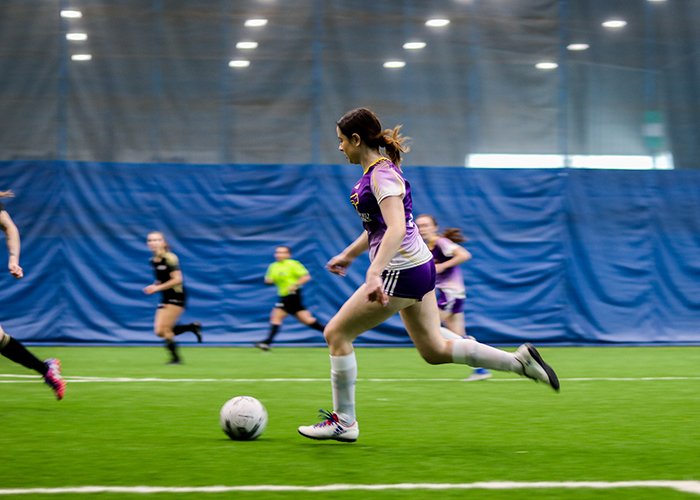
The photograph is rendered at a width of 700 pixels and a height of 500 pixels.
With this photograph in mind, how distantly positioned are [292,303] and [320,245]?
1.80 metres

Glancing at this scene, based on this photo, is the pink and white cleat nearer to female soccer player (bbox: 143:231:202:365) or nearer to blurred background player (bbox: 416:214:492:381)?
blurred background player (bbox: 416:214:492:381)

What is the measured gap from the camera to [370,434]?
5.57 metres

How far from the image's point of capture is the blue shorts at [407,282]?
485 centimetres

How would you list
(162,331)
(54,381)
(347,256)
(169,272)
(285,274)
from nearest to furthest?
(347,256) → (54,381) → (162,331) → (169,272) → (285,274)

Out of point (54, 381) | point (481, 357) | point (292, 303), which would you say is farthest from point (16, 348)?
point (292, 303)

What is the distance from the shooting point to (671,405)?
7.05m

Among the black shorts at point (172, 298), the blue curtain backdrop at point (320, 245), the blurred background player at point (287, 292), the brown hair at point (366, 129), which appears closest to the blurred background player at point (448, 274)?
the blurred background player at point (287, 292)

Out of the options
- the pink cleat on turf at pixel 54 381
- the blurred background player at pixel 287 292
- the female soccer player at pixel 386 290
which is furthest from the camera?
the blurred background player at pixel 287 292

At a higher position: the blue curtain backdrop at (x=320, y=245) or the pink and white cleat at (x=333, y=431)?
the blue curtain backdrop at (x=320, y=245)

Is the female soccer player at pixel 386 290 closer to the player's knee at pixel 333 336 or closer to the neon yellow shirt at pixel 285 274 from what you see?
the player's knee at pixel 333 336

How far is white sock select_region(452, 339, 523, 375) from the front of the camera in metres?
5.11

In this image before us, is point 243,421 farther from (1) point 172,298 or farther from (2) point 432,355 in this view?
(1) point 172,298

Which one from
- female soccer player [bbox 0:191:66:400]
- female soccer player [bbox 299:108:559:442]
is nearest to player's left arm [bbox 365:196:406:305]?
female soccer player [bbox 299:108:559:442]

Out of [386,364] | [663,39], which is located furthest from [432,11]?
[386,364]
